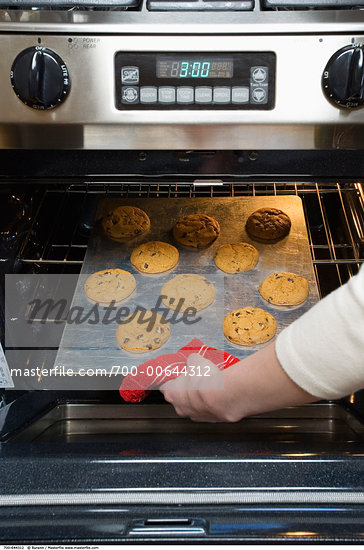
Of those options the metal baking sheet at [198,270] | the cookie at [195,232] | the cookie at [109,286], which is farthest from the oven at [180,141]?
the cookie at [195,232]

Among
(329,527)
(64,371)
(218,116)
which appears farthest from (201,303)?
(329,527)

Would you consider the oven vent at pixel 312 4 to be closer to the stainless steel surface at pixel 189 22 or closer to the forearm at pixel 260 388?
the stainless steel surface at pixel 189 22

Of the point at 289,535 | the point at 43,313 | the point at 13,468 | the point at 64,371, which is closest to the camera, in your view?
the point at 289,535

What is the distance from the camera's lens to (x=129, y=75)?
2.65ft

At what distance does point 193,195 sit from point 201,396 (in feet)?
2.58

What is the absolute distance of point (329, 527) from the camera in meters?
0.67

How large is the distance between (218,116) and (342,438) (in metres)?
0.64

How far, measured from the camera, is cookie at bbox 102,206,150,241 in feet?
5.02

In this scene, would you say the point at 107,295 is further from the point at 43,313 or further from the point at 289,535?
the point at 289,535

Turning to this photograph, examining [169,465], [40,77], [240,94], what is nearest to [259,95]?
[240,94]

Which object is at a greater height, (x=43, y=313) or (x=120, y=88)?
(x=120, y=88)

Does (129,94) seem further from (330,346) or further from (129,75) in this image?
(330,346)

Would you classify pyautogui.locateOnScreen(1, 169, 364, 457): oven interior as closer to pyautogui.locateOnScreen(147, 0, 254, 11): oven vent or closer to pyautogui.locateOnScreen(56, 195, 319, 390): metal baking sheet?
pyautogui.locateOnScreen(56, 195, 319, 390): metal baking sheet

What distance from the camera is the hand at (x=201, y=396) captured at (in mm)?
903
